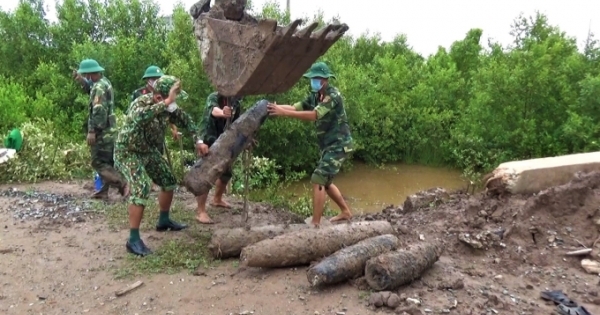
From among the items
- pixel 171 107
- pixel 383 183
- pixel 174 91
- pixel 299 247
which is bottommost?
pixel 383 183

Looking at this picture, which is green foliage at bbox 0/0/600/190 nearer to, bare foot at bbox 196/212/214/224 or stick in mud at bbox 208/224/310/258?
bare foot at bbox 196/212/214/224

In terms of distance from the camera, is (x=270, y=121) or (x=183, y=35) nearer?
(x=270, y=121)

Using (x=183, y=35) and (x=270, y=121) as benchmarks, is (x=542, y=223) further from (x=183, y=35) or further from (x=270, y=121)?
(x=183, y=35)

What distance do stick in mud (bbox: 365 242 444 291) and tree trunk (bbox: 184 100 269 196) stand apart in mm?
1658

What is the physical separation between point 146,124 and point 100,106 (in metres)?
2.21

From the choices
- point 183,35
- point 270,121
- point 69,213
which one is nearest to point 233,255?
point 69,213

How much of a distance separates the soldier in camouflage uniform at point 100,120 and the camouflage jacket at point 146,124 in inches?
81.7

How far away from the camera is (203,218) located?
672 centimetres

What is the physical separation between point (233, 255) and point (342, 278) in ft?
3.97

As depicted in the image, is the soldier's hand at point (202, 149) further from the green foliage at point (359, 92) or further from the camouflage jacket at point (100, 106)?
the green foliage at point (359, 92)

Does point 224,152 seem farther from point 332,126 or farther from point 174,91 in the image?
point 332,126

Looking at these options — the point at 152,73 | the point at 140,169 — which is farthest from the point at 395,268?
the point at 152,73

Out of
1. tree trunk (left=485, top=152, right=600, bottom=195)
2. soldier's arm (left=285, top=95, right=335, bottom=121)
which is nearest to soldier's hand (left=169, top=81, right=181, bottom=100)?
soldier's arm (left=285, top=95, right=335, bottom=121)

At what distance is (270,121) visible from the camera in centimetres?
1227
